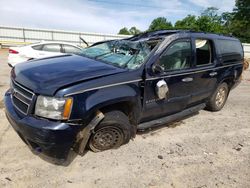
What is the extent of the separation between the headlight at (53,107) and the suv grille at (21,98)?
17 centimetres

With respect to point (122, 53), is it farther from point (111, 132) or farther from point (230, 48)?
point (230, 48)

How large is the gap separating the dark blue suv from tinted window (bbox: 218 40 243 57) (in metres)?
0.26

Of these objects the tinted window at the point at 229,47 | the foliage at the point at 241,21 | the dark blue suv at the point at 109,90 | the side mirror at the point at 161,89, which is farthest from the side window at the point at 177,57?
the foliage at the point at 241,21

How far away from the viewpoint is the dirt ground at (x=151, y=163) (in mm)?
2859

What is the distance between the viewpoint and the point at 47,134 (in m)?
2.63

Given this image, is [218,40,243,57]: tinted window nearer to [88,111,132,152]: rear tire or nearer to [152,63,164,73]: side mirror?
[152,63,164,73]: side mirror

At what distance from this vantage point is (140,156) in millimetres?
3436

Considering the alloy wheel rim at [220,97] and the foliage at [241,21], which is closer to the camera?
the alloy wheel rim at [220,97]

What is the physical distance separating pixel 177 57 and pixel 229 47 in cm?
213

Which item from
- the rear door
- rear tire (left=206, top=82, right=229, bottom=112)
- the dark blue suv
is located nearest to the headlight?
the dark blue suv

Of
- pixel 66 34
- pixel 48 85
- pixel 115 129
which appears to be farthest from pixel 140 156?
pixel 66 34

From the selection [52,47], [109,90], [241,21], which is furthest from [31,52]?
[241,21]

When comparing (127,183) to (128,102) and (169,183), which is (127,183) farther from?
(128,102)

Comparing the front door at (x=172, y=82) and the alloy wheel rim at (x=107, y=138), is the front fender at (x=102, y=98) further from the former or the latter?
the alloy wheel rim at (x=107, y=138)
